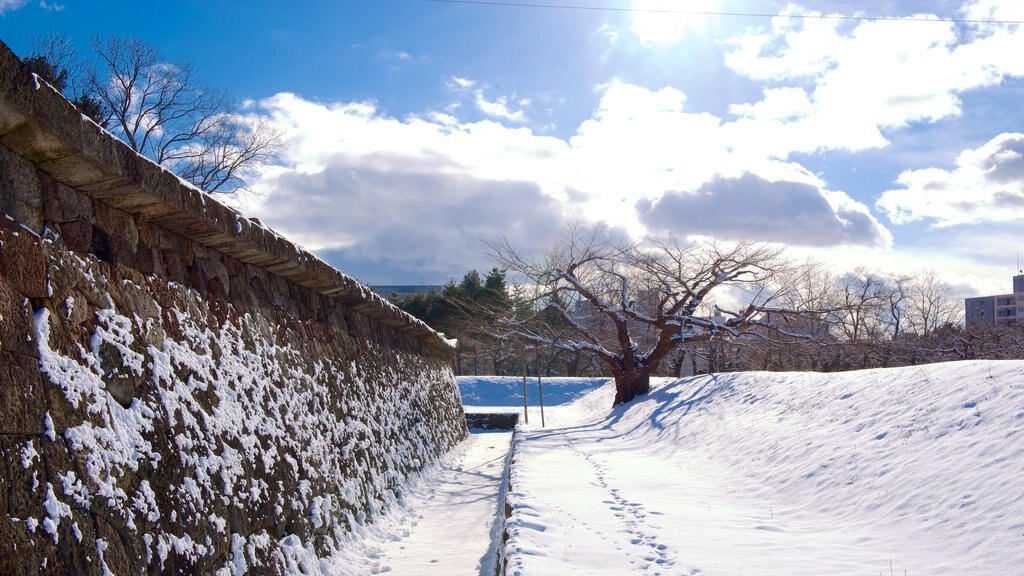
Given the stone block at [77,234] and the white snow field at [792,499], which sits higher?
the stone block at [77,234]

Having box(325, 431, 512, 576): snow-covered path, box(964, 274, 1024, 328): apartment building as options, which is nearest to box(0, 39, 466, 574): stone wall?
box(325, 431, 512, 576): snow-covered path

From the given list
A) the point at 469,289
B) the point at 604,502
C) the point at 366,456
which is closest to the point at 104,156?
the point at 366,456

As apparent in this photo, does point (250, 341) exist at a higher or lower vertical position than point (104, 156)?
lower

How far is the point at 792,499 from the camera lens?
613 cm

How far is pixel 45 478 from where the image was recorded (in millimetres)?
2447

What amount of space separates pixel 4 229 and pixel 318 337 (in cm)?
373

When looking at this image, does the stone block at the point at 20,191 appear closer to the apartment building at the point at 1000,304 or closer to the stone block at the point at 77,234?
the stone block at the point at 77,234

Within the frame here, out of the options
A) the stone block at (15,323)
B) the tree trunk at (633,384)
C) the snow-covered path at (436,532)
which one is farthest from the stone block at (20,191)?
the tree trunk at (633,384)

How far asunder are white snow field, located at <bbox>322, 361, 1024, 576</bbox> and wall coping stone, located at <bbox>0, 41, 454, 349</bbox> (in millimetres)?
2310

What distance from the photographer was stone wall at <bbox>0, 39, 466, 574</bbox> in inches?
98.0

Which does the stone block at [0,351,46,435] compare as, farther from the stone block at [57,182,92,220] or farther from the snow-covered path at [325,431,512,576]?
the snow-covered path at [325,431,512,576]

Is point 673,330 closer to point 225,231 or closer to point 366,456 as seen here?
point 366,456

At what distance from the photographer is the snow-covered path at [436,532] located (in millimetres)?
5203

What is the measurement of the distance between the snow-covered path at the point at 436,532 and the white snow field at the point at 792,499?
0.08 ft
